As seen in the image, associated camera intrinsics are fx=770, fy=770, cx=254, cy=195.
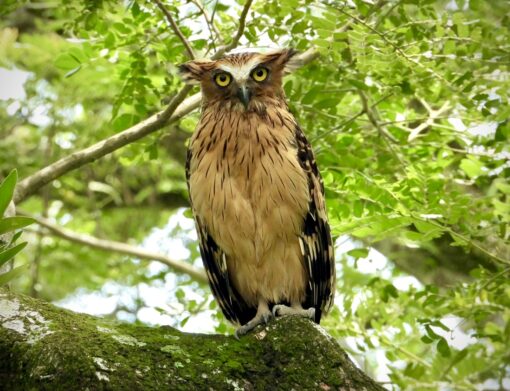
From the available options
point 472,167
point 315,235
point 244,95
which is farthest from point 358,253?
point 244,95

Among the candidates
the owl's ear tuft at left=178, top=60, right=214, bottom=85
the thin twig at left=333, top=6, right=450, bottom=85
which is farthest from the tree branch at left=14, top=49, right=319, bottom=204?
the thin twig at left=333, top=6, right=450, bottom=85

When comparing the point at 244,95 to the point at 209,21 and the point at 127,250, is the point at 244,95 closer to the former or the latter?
the point at 209,21

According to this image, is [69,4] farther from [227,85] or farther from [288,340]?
Answer: [288,340]

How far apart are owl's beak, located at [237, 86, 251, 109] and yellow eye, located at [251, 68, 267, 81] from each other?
0.13m

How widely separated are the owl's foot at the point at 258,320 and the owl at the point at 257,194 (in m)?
0.01

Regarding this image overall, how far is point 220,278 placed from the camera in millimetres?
4266

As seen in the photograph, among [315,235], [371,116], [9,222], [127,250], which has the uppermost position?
[9,222]

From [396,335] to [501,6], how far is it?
2265 mm

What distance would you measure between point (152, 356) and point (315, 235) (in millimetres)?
1666

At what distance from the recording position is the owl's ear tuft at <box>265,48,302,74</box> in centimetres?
Result: 424

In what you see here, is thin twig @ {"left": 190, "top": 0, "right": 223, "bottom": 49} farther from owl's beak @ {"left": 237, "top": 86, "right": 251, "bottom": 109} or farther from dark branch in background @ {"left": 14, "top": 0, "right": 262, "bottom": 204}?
owl's beak @ {"left": 237, "top": 86, "right": 251, "bottom": 109}

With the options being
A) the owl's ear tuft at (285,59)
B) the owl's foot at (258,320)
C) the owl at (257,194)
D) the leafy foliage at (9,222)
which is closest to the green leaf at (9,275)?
the leafy foliage at (9,222)

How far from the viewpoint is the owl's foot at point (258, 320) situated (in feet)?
Result: 12.0

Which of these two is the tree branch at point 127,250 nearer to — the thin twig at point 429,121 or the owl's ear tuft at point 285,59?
the thin twig at point 429,121
